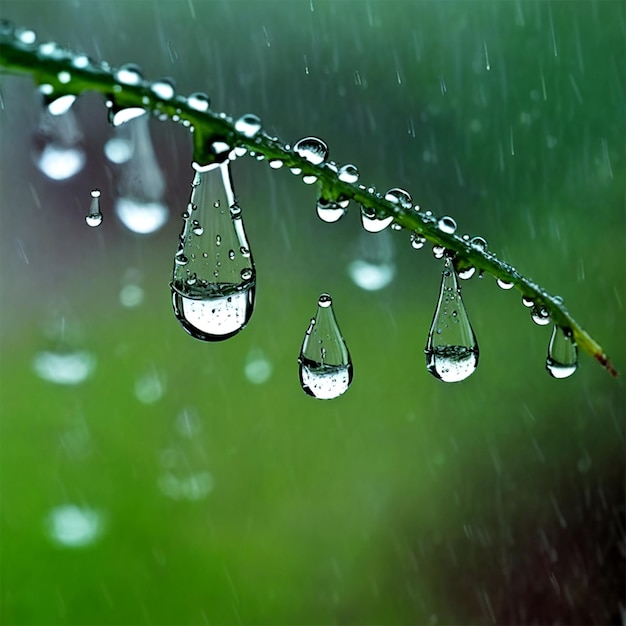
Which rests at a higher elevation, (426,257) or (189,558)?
(426,257)

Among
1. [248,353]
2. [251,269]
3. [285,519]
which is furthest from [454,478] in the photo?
[251,269]

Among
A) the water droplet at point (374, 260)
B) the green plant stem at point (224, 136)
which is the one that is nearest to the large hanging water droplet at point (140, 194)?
the green plant stem at point (224, 136)

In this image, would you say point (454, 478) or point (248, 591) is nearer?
point (248, 591)

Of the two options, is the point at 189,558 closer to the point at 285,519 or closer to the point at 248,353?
the point at 285,519

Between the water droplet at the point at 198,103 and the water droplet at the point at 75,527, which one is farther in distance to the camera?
the water droplet at the point at 75,527

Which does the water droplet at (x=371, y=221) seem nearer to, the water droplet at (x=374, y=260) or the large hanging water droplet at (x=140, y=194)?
the large hanging water droplet at (x=140, y=194)

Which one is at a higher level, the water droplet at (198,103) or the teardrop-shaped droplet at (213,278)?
the water droplet at (198,103)

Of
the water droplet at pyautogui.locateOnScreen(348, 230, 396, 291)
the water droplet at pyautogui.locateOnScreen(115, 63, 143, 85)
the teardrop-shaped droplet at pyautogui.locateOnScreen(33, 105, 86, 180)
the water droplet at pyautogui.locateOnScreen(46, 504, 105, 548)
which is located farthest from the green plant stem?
the water droplet at pyautogui.locateOnScreen(46, 504, 105, 548)
